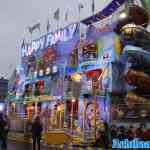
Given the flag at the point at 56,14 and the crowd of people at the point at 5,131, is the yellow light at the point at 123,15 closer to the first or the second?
the crowd of people at the point at 5,131

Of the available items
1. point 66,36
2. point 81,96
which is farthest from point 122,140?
point 66,36

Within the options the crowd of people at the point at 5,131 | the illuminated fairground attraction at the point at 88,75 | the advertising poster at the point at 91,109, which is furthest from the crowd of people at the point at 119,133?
the crowd of people at the point at 5,131

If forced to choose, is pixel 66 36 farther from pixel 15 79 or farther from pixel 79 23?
pixel 15 79

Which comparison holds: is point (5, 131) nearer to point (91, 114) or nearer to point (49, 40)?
point (91, 114)

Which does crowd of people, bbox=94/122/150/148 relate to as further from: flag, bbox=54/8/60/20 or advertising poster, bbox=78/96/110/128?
flag, bbox=54/8/60/20

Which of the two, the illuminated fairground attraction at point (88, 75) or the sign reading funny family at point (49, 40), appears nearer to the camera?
Result: the illuminated fairground attraction at point (88, 75)

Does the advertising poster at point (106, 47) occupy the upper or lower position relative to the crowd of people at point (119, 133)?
upper

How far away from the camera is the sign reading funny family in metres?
51.3

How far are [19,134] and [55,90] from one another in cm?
979

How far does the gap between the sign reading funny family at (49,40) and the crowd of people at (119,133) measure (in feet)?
74.3

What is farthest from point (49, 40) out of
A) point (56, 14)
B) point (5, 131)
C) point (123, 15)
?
point (5, 131)

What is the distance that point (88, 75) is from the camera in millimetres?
37938

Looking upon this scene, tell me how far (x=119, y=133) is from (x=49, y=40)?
98.9 feet

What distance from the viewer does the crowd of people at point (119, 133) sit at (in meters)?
27.2
